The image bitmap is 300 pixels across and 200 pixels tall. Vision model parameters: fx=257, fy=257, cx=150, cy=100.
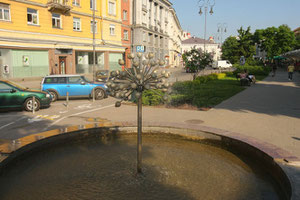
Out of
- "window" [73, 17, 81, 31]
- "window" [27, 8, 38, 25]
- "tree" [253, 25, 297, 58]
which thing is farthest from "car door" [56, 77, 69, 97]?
"tree" [253, 25, 297, 58]

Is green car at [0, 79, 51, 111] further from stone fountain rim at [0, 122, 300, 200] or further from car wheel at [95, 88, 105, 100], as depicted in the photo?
stone fountain rim at [0, 122, 300, 200]

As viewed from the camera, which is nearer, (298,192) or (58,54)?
(298,192)

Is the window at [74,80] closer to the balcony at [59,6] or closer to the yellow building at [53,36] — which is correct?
the yellow building at [53,36]

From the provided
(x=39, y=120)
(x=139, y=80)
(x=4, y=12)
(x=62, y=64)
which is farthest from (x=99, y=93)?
(x=62, y=64)

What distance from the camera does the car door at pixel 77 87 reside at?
1587cm

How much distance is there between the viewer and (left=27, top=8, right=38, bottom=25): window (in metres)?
27.9

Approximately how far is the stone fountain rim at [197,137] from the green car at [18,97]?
5693 mm

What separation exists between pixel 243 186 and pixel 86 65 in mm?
32486

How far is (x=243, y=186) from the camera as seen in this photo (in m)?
4.77

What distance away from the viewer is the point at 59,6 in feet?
97.0

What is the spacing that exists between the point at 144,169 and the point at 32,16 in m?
28.3

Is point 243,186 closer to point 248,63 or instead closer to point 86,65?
point 86,65

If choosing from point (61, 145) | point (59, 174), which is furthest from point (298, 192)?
point (61, 145)

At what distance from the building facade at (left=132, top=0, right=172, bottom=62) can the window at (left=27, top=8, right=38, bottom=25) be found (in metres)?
18.5
